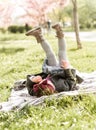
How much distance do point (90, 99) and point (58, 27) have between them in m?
2.16

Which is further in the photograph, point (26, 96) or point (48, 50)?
point (48, 50)

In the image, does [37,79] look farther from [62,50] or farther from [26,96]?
[62,50]

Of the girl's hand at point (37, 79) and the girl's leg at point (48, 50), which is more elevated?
the girl's leg at point (48, 50)

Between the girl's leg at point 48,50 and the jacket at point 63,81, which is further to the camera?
the girl's leg at point 48,50

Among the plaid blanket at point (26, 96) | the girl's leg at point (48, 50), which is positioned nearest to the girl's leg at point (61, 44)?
the girl's leg at point (48, 50)

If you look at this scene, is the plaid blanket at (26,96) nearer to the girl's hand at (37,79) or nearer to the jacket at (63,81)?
the jacket at (63,81)

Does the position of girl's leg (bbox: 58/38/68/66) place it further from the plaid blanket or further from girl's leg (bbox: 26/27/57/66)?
the plaid blanket

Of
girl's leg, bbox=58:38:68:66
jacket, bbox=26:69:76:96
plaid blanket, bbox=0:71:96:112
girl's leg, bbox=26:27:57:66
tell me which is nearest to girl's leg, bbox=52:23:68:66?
girl's leg, bbox=58:38:68:66

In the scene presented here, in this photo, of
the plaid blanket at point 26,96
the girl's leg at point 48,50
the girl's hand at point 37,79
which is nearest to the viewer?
the plaid blanket at point 26,96

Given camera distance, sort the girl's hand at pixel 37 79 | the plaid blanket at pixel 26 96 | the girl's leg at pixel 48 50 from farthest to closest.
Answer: the girl's leg at pixel 48 50, the girl's hand at pixel 37 79, the plaid blanket at pixel 26 96

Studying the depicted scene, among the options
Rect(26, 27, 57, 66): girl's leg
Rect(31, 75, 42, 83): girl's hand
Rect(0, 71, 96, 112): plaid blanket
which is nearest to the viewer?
Rect(0, 71, 96, 112): plaid blanket

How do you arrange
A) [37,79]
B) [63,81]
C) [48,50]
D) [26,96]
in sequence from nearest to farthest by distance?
[37,79], [63,81], [26,96], [48,50]

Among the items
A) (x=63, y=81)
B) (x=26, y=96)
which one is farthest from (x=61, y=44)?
(x=26, y=96)

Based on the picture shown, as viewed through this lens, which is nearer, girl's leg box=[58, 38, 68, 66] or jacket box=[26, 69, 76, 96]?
jacket box=[26, 69, 76, 96]
